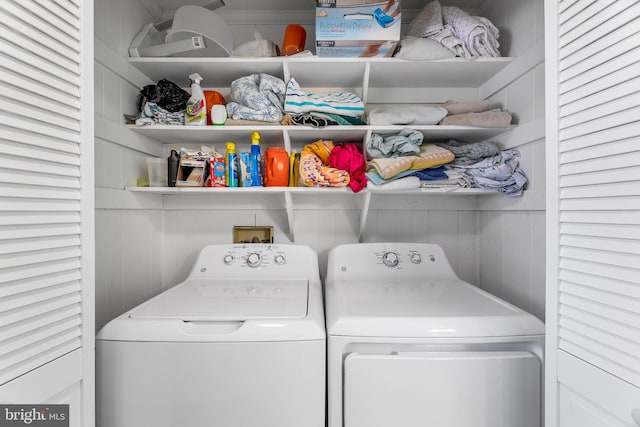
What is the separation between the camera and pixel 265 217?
6.96ft

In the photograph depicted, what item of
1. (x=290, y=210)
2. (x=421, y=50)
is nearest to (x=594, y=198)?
(x=421, y=50)

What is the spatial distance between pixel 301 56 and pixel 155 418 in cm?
161

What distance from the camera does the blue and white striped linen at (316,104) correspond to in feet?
5.66

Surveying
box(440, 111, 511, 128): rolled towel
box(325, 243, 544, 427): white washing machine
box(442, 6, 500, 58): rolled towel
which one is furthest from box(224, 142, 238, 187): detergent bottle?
box(442, 6, 500, 58): rolled towel

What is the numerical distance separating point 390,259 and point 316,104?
888 millimetres

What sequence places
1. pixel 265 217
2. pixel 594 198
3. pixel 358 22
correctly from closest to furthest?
pixel 594 198, pixel 358 22, pixel 265 217

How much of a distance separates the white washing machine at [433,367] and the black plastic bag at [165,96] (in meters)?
1.33

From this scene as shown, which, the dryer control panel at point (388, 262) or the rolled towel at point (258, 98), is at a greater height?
the rolled towel at point (258, 98)

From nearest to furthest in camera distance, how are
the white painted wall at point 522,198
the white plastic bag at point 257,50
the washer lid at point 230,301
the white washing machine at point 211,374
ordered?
the white washing machine at point 211,374, the washer lid at point 230,301, the white painted wall at point 522,198, the white plastic bag at point 257,50

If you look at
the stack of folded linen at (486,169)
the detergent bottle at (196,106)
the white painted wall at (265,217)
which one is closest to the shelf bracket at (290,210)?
the white painted wall at (265,217)

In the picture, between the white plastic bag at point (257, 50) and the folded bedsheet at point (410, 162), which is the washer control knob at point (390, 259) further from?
the white plastic bag at point (257, 50)

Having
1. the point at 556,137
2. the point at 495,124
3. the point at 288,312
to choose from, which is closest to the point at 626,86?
the point at 556,137

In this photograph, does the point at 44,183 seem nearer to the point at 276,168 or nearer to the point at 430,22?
the point at 276,168

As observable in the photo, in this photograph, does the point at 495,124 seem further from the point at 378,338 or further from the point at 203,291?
the point at 203,291
